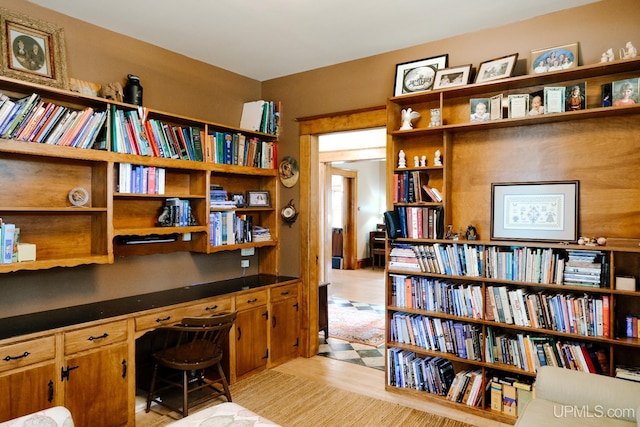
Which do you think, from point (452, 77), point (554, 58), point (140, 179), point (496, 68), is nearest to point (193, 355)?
point (140, 179)

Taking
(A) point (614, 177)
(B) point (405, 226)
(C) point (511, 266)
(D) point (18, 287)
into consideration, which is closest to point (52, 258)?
(D) point (18, 287)

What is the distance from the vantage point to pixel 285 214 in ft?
13.8

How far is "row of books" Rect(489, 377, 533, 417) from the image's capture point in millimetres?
2770

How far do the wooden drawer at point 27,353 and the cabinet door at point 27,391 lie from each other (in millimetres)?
51

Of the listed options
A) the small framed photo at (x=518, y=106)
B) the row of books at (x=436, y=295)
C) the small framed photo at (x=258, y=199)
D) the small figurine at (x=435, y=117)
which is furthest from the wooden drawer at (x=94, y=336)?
the small framed photo at (x=518, y=106)

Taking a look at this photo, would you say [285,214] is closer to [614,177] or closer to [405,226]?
[405,226]

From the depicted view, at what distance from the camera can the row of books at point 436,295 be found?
297 cm

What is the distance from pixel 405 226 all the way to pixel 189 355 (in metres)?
1.87

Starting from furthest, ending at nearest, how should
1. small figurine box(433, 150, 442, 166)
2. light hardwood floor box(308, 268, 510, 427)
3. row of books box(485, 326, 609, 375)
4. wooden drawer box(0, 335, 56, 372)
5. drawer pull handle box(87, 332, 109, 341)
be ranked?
1. small figurine box(433, 150, 442, 166)
2. light hardwood floor box(308, 268, 510, 427)
3. row of books box(485, 326, 609, 375)
4. drawer pull handle box(87, 332, 109, 341)
5. wooden drawer box(0, 335, 56, 372)

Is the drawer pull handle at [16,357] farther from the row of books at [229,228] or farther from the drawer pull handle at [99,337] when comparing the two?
the row of books at [229,228]

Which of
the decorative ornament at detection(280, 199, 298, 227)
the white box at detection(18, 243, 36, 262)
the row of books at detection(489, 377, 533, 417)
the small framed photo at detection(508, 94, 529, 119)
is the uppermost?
the small framed photo at detection(508, 94, 529, 119)

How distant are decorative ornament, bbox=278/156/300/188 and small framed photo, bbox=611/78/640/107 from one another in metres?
2.63

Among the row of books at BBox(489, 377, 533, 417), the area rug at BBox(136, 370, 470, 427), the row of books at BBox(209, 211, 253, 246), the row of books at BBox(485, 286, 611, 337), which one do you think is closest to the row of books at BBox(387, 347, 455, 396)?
the area rug at BBox(136, 370, 470, 427)

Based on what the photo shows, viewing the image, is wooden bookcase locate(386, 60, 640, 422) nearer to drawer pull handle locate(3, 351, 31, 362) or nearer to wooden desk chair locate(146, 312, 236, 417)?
wooden desk chair locate(146, 312, 236, 417)
